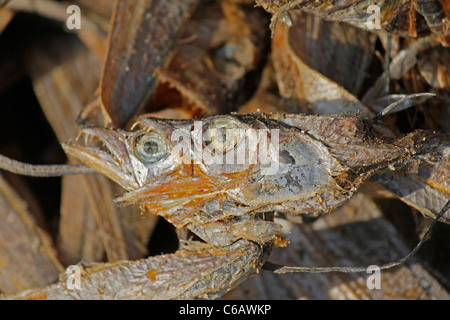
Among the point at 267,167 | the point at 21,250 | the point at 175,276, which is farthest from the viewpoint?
the point at 21,250

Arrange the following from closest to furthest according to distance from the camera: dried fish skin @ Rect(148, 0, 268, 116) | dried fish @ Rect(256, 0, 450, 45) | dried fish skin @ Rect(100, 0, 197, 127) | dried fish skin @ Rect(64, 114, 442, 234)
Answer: dried fish skin @ Rect(64, 114, 442, 234) < dried fish @ Rect(256, 0, 450, 45) < dried fish skin @ Rect(100, 0, 197, 127) < dried fish skin @ Rect(148, 0, 268, 116)

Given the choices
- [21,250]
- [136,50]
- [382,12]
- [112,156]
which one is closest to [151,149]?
[112,156]

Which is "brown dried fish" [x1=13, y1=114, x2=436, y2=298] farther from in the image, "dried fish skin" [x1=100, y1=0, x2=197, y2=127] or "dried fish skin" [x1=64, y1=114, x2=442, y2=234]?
"dried fish skin" [x1=100, y1=0, x2=197, y2=127]

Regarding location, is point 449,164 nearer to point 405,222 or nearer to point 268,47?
point 405,222

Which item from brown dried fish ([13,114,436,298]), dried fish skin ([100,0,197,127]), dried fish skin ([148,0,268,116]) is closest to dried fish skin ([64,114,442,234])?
brown dried fish ([13,114,436,298])

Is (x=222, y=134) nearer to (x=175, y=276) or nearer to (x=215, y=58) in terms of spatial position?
(x=175, y=276)

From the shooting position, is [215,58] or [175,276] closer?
[175,276]
